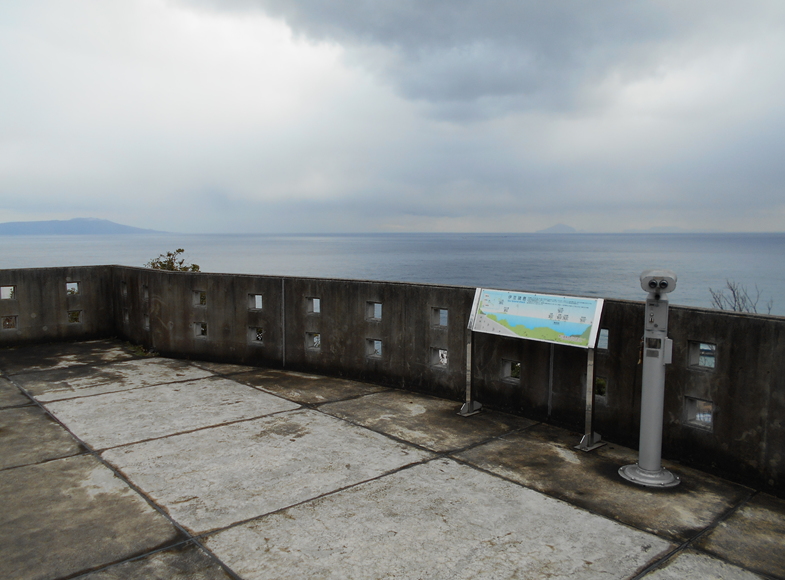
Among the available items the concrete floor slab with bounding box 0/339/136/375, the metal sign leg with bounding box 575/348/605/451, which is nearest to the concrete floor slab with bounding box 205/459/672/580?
the metal sign leg with bounding box 575/348/605/451

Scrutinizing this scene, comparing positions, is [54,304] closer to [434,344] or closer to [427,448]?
[434,344]

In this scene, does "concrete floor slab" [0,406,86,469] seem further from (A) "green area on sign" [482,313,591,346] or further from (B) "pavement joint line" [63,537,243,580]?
(A) "green area on sign" [482,313,591,346]

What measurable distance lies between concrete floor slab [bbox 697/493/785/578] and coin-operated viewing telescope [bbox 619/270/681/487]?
642 millimetres

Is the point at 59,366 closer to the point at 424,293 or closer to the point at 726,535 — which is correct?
the point at 424,293

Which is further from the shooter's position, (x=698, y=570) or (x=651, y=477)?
(x=651, y=477)

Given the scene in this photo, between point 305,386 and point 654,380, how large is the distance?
481 centimetres

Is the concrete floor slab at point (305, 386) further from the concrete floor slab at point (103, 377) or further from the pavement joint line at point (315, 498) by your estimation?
the pavement joint line at point (315, 498)

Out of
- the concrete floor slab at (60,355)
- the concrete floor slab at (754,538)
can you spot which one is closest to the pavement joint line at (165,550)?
the concrete floor slab at (754,538)

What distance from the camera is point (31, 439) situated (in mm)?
5957

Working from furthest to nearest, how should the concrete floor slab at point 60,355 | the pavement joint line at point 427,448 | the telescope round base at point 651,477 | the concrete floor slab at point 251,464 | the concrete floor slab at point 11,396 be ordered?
1. the concrete floor slab at point 60,355
2. the concrete floor slab at point 11,396
3. the pavement joint line at point 427,448
4. the telescope round base at point 651,477
5. the concrete floor slab at point 251,464

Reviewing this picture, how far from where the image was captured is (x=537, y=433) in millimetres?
6332

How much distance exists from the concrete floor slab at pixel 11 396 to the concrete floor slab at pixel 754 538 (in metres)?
7.70

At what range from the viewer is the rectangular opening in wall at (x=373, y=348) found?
27.5ft

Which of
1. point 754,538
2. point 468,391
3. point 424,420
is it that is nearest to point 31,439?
point 424,420
